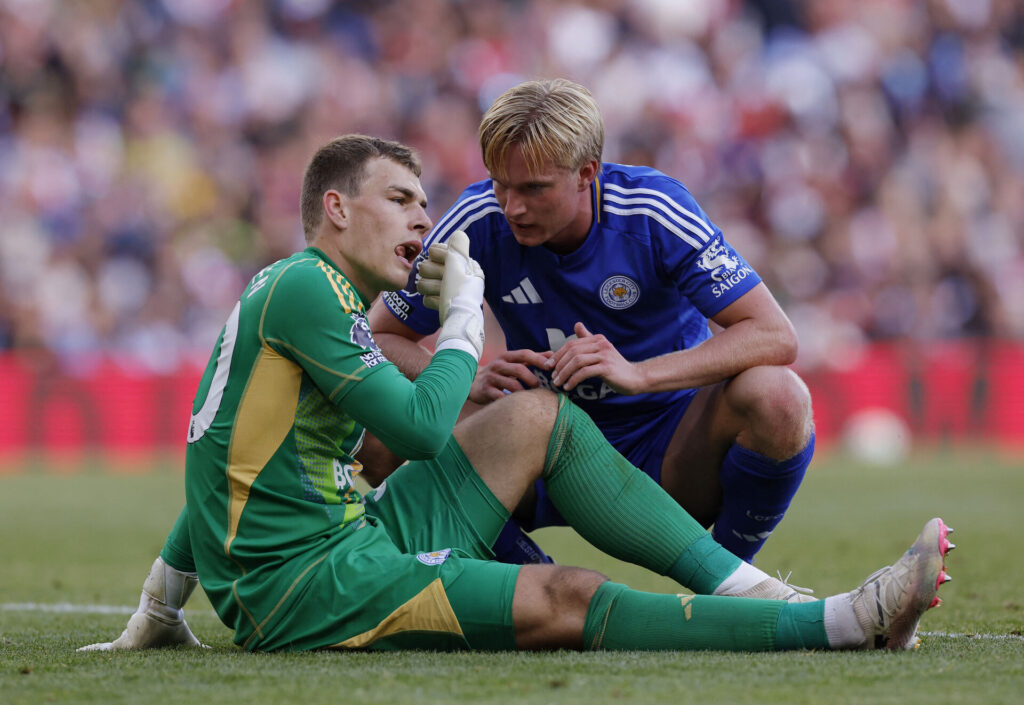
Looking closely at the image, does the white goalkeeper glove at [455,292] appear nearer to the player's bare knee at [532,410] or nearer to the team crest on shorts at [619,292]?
the player's bare knee at [532,410]

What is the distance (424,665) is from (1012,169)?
45.3ft

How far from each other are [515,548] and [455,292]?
1.06m

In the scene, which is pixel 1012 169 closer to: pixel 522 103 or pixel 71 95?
pixel 71 95

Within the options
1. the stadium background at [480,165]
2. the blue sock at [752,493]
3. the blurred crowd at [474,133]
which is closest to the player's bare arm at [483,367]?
the blue sock at [752,493]

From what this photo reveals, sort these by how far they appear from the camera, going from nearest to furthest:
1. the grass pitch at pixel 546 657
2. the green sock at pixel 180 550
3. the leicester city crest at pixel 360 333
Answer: the grass pitch at pixel 546 657 → the leicester city crest at pixel 360 333 → the green sock at pixel 180 550

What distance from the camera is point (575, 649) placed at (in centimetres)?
321

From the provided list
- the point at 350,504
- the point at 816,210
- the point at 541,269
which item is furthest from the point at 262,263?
the point at 350,504

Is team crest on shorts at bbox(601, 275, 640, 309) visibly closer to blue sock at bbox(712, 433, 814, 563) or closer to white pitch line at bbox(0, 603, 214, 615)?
blue sock at bbox(712, 433, 814, 563)

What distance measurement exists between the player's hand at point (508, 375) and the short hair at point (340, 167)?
67 centimetres

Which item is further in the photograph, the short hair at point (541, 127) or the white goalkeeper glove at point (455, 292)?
the short hair at point (541, 127)

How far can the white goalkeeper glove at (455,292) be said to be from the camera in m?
3.41

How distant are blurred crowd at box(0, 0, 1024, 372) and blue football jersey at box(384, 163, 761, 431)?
9.28m

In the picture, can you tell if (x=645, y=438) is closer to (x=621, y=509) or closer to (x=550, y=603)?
(x=621, y=509)

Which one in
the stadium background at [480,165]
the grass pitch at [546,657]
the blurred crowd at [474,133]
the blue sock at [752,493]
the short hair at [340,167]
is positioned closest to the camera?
the grass pitch at [546,657]
